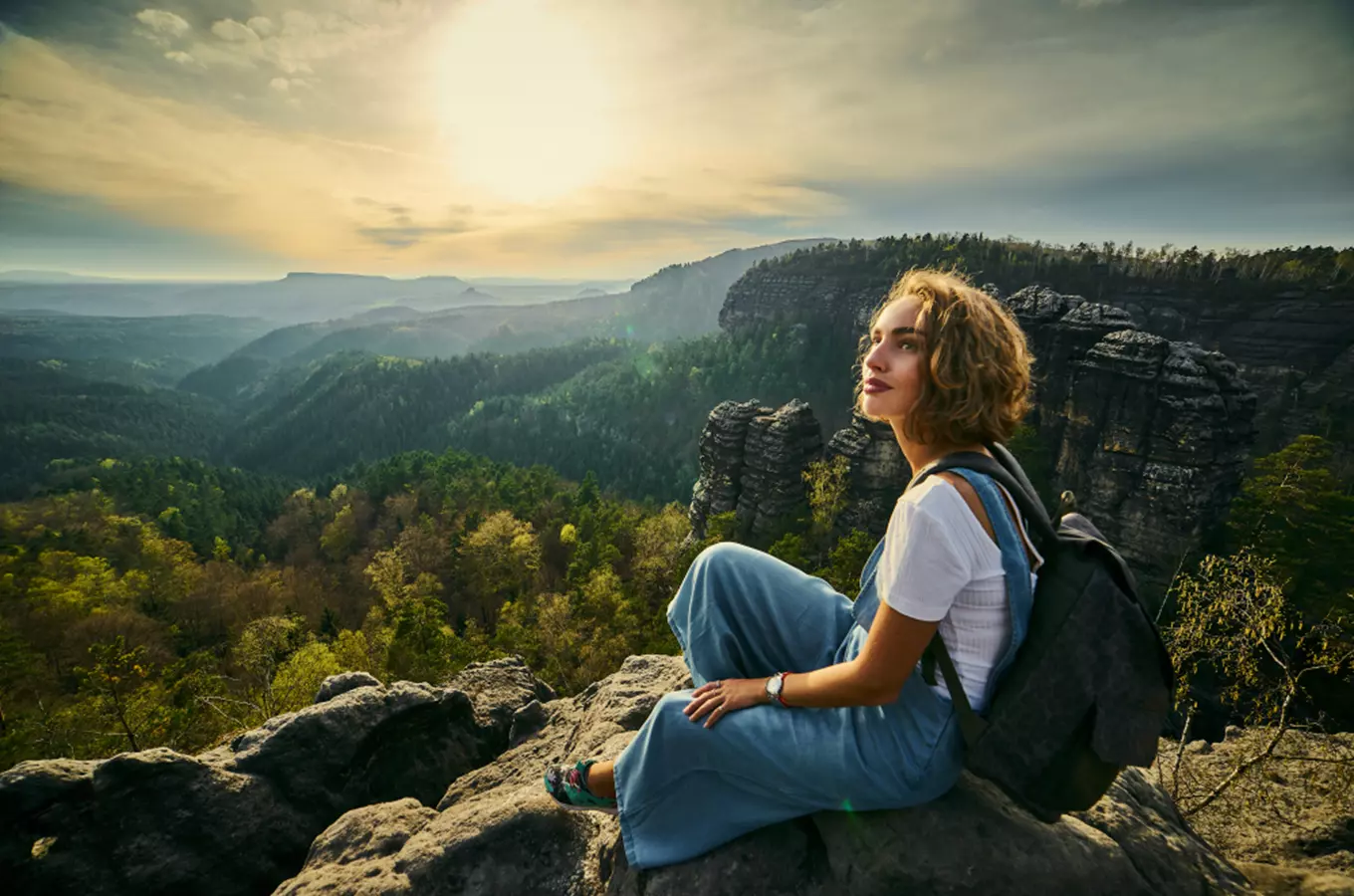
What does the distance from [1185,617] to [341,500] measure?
75.8 m

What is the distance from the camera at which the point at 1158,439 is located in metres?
29.4

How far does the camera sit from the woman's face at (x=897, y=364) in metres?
2.75

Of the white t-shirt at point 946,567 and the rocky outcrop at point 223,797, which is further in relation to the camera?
the rocky outcrop at point 223,797

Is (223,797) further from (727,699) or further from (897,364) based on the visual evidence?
(897,364)

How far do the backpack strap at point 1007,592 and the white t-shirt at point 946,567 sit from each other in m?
0.04

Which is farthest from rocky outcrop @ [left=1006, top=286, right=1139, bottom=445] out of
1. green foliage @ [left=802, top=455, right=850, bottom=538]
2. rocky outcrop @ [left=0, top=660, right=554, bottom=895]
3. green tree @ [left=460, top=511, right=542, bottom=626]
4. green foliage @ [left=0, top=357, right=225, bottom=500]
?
green foliage @ [left=0, top=357, right=225, bottom=500]

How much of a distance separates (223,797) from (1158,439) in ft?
128

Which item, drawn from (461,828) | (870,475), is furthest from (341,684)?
(870,475)

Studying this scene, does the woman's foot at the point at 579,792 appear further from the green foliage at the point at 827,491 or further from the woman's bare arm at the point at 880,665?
the green foliage at the point at 827,491

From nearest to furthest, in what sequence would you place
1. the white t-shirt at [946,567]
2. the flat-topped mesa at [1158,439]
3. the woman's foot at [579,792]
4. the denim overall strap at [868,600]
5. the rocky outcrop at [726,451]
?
the white t-shirt at [946,567] < the denim overall strap at [868,600] < the woman's foot at [579,792] < the flat-topped mesa at [1158,439] < the rocky outcrop at [726,451]

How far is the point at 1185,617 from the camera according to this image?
9.16m

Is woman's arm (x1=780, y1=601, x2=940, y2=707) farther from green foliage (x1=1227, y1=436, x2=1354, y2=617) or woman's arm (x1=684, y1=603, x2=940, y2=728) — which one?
green foliage (x1=1227, y1=436, x2=1354, y2=617)

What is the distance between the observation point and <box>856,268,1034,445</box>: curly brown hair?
101 inches

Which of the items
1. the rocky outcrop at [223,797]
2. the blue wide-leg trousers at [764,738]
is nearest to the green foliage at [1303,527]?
the blue wide-leg trousers at [764,738]
